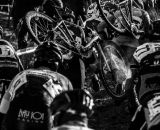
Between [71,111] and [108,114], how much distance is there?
402 centimetres

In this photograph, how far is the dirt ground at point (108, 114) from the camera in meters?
6.43

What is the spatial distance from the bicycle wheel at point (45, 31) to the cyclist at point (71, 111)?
400 centimetres

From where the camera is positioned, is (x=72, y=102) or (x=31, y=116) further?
(x=31, y=116)

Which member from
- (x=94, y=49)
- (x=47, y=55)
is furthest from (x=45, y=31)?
(x=47, y=55)

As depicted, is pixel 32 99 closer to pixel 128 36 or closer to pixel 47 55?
pixel 47 55

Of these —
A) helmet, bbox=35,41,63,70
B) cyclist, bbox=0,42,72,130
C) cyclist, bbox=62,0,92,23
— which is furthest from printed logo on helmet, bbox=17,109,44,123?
cyclist, bbox=62,0,92,23

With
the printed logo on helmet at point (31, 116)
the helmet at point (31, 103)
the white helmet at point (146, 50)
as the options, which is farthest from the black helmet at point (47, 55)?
the white helmet at point (146, 50)

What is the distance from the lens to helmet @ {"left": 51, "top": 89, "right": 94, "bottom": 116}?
311 centimetres

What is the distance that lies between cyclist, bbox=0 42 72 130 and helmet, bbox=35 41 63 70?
0.15 m

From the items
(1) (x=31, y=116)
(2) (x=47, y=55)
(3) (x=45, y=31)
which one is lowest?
(1) (x=31, y=116)

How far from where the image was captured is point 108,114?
701 centimetres

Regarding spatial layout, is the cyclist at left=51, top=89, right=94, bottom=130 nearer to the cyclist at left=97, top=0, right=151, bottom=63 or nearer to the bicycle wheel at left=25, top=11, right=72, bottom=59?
the bicycle wheel at left=25, top=11, right=72, bottom=59

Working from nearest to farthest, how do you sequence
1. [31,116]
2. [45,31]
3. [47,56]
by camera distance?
[31,116]
[47,56]
[45,31]

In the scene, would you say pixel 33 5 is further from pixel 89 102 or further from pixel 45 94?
pixel 89 102
